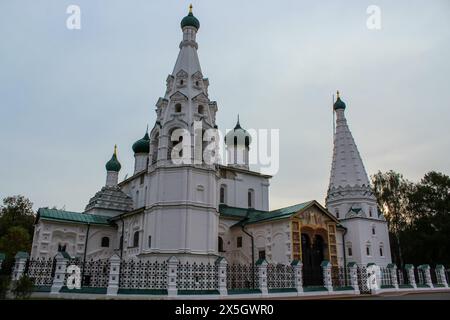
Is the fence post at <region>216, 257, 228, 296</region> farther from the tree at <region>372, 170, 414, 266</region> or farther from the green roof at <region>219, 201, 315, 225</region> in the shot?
the tree at <region>372, 170, 414, 266</region>

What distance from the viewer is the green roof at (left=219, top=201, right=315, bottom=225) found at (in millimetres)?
23094

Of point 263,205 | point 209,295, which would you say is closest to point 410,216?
point 263,205

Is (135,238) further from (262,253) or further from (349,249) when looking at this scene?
(349,249)

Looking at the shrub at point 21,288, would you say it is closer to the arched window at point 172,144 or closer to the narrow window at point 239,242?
the arched window at point 172,144

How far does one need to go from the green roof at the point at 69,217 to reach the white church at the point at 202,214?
0.07 meters

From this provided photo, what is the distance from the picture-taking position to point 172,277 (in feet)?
48.4

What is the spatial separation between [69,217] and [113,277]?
1408 cm

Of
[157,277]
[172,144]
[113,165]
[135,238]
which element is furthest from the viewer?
[113,165]

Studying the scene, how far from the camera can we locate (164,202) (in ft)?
69.3

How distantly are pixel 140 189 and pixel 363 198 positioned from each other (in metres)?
17.8

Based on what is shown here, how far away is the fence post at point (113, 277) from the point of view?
1423 centimetres

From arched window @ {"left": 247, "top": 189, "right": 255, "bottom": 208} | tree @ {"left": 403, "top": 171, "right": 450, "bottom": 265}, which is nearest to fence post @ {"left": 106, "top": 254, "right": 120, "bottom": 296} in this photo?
arched window @ {"left": 247, "top": 189, "right": 255, "bottom": 208}

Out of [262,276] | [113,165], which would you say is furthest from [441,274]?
[113,165]

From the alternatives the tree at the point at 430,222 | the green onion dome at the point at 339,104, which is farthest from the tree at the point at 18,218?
the tree at the point at 430,222
